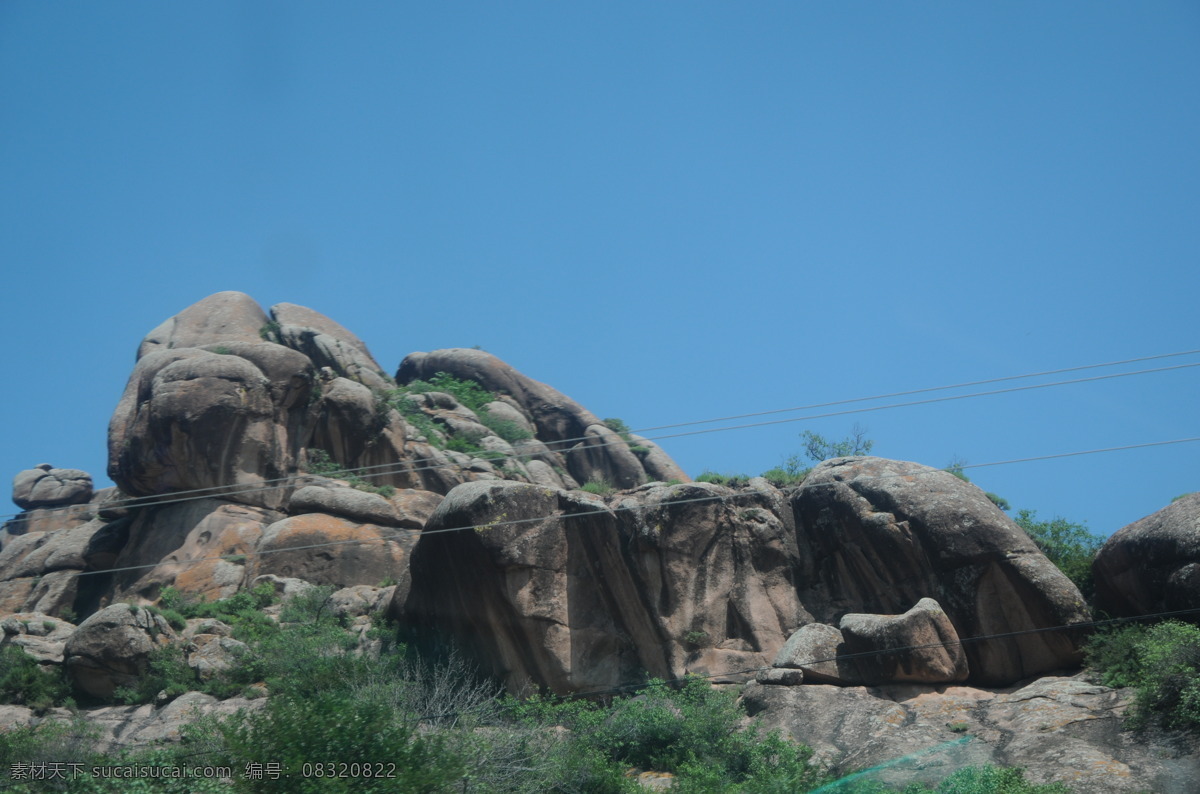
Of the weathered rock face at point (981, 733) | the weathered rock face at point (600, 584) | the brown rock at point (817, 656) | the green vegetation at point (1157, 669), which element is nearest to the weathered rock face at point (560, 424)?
the weathered rock face at point (600, 584)

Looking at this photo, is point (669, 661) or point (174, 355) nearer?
point (669, 661)

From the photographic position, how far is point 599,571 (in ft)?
89.9

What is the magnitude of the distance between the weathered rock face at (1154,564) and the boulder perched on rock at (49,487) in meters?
40.5

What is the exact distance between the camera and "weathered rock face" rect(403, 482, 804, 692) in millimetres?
26281

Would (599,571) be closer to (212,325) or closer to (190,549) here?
(190,549)

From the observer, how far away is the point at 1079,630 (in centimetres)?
2353

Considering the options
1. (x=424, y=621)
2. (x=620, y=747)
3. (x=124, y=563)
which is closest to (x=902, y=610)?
(x=620, y=747)

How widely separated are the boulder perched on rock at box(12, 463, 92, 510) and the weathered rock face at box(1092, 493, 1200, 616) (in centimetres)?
4048

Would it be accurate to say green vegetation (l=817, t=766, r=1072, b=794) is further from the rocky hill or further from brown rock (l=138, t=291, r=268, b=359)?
brown rock (l=138, t=291, r=268, b=359)

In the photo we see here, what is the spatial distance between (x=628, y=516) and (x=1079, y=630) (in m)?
10.6

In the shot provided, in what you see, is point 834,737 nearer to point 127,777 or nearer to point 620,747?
point 620,747

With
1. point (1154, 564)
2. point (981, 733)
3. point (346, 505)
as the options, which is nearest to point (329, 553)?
point (346, 505)

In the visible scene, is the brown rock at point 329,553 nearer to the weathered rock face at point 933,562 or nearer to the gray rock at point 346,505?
the gray rock at point 346,505

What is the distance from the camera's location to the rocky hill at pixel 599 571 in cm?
2297
